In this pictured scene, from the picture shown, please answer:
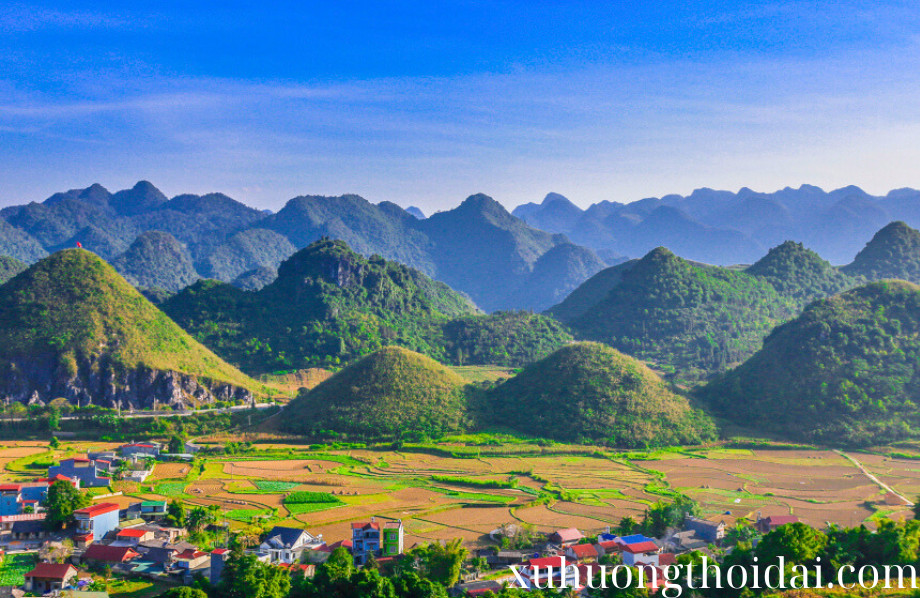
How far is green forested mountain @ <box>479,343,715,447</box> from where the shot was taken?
64.3 m

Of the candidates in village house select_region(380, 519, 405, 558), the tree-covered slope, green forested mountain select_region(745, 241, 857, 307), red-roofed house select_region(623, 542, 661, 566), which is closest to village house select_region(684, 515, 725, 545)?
red-roofed house select_region(623, 542, 661, 566)

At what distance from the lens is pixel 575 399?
67.8 meters

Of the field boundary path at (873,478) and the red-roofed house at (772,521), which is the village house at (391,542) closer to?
the red-roofed house at (772,521)

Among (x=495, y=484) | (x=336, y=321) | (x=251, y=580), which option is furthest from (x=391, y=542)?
(x=336, y=321)

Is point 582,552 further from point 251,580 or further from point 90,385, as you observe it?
point 90,385

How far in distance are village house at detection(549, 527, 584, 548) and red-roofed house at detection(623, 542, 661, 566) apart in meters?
3.68

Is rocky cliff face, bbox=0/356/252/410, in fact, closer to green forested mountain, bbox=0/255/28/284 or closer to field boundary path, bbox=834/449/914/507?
field boundary path, bbox=834/449/914/507

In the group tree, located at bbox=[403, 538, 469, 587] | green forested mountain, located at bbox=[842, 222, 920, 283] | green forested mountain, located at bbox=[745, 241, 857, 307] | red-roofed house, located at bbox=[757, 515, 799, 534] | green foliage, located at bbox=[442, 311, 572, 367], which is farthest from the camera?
green forested mountain, located at bbox=[842, 222, 920, 283]

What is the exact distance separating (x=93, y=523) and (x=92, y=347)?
41.8 metres

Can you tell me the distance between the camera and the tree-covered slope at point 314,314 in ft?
326

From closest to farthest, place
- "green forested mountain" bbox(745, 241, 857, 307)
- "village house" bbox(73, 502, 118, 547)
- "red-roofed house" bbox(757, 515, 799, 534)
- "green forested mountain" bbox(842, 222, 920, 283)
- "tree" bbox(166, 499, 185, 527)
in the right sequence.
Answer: "village house" bbox(73, 502, 118, 547), "tree" bbox(166, 499, 185, 527), "red-roofed house" bbox(757, 515, 799, 534), "green forested mountain" bbox(745, 241, 857, 307), "green forested mountain" bbox(842, 222, 920, 283)

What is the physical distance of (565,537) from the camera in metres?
37.2

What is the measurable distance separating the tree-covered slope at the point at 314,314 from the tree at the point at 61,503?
56.0m

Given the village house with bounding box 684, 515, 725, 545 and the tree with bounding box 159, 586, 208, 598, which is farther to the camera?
the village house with bounding box 684, 515, 725, 545
